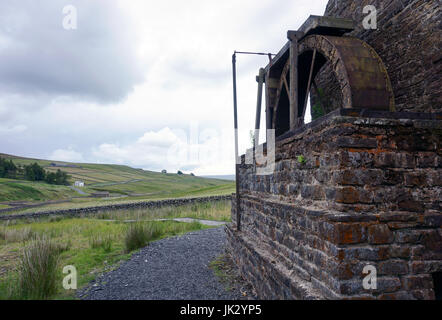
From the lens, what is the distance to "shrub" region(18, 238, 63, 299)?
4.91 meters

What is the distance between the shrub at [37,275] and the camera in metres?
4.91

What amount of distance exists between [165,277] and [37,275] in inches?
91.6

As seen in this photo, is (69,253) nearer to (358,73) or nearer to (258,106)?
(258,106)

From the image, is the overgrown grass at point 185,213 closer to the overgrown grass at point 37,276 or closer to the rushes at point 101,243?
the rushes at point 101,243

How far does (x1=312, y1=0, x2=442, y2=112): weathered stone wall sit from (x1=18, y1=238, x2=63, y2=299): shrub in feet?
22.2

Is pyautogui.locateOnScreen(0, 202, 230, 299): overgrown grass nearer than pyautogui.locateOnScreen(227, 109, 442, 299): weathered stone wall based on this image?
No

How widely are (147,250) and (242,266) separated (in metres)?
3.67

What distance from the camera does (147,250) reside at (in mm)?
8328

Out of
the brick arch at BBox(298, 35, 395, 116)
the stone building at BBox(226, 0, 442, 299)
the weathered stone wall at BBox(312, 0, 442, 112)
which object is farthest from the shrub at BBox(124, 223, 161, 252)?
the weathered stone wall at BBox(312, 0, 442, 112)

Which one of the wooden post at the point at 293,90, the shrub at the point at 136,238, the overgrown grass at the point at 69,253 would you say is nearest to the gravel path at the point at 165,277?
the shrub at the point at 136,238

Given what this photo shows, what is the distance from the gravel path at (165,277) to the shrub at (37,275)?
590 millimetres

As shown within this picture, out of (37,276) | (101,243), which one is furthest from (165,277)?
(101,243)

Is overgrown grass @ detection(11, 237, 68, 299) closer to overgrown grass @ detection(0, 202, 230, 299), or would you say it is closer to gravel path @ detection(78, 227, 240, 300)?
overgrown grass @ detection(0, 202, 230, 299)

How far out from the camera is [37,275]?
199 inches
